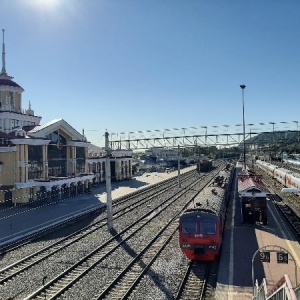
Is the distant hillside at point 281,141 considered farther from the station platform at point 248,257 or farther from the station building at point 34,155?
the station platform at point 248,257

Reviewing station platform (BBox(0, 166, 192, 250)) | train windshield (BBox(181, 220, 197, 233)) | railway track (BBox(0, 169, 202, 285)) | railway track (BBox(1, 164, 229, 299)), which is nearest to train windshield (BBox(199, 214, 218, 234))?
train windshield (BBox(181, 220, 197, 233))

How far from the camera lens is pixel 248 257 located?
17609 millimetres

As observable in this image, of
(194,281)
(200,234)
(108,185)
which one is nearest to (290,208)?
(108,185)

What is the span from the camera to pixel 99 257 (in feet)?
61.1

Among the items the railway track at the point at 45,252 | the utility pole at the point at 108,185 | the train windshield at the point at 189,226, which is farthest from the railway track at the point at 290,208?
the railway track at the point at 45,252

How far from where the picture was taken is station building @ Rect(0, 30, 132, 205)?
37.4 metres

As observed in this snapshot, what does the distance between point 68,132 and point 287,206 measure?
27.6 m

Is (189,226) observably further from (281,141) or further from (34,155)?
(281,141)

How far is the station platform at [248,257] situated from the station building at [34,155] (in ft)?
47.9

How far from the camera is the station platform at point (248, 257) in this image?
13.9 m

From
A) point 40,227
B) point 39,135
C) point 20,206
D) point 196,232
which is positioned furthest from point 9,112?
point 196,232

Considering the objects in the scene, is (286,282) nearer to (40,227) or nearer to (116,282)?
(116,282)

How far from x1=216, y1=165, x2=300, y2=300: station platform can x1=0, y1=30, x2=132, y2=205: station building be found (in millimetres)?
14601

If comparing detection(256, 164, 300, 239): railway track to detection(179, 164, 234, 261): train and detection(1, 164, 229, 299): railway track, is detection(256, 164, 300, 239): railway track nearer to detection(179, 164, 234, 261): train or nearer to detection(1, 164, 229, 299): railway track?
detection(179, 164, 234, 261): train
